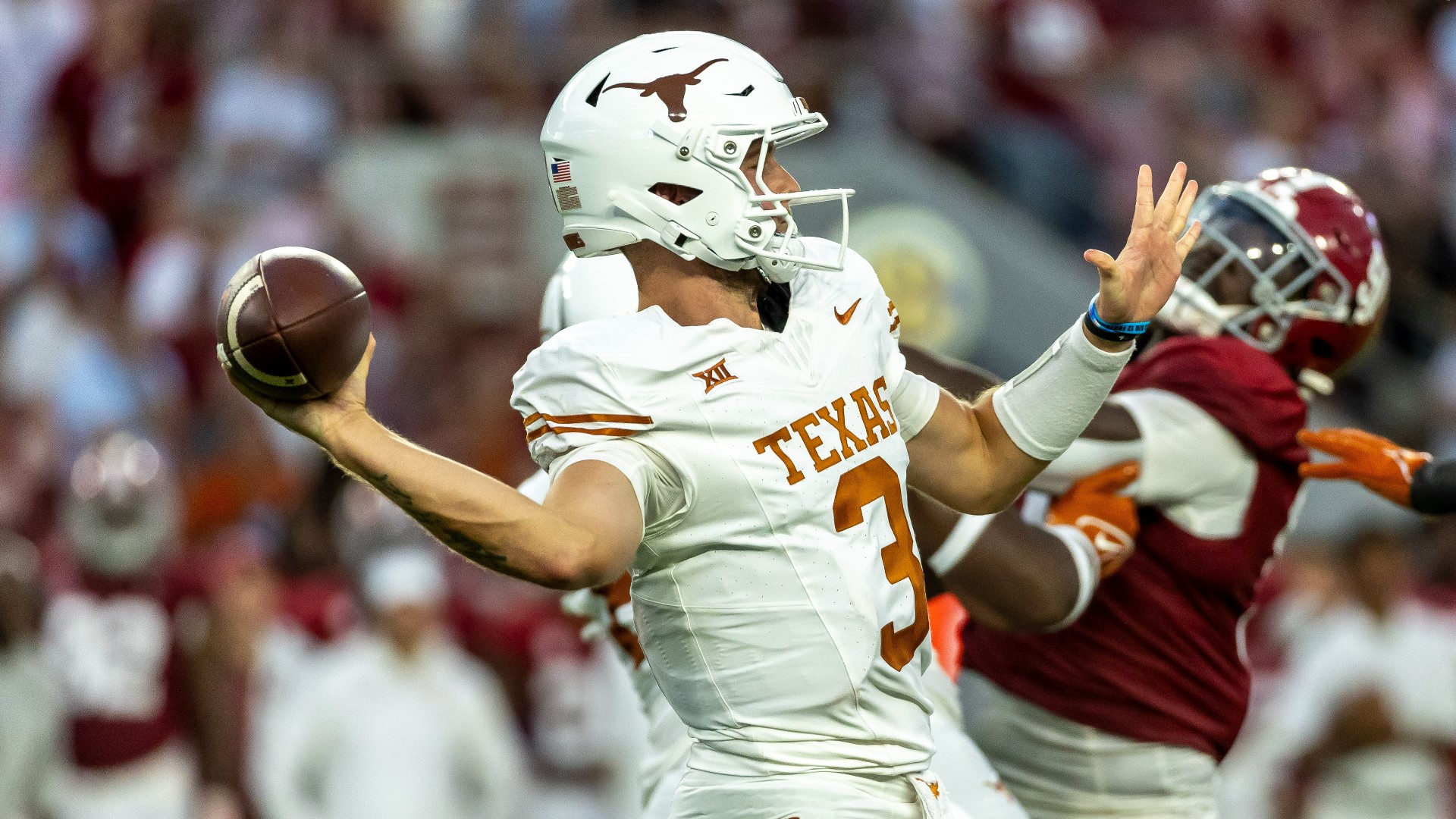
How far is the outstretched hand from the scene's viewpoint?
2578 millimetres

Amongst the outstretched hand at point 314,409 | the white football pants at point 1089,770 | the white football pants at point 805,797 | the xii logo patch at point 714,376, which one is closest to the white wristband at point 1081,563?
the white football pants at point 1089,770

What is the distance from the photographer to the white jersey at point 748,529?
9.03 ft

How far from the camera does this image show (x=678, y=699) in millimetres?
2887

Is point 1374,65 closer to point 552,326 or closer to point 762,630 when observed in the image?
point 552,326

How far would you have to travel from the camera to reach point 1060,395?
3.11 meters

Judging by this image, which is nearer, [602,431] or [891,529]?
[602,431]

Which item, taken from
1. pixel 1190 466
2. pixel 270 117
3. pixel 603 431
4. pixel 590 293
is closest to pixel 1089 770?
pixel 1190 466

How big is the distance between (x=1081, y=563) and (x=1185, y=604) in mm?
337

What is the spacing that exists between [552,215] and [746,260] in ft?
22.6

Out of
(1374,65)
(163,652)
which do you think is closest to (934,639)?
(163,652)

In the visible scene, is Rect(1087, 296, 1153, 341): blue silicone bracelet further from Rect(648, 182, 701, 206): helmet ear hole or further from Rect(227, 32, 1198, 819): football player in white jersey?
Rect(648, 182, 701, 206): helmet ear hole

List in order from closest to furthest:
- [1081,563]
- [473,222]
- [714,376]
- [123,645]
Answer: [714,376] < [1081,563] < [123,645] < [473,222]

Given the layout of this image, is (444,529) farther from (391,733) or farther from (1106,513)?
(391,733)

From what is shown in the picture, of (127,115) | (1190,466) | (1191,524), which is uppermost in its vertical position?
(1190,466)
